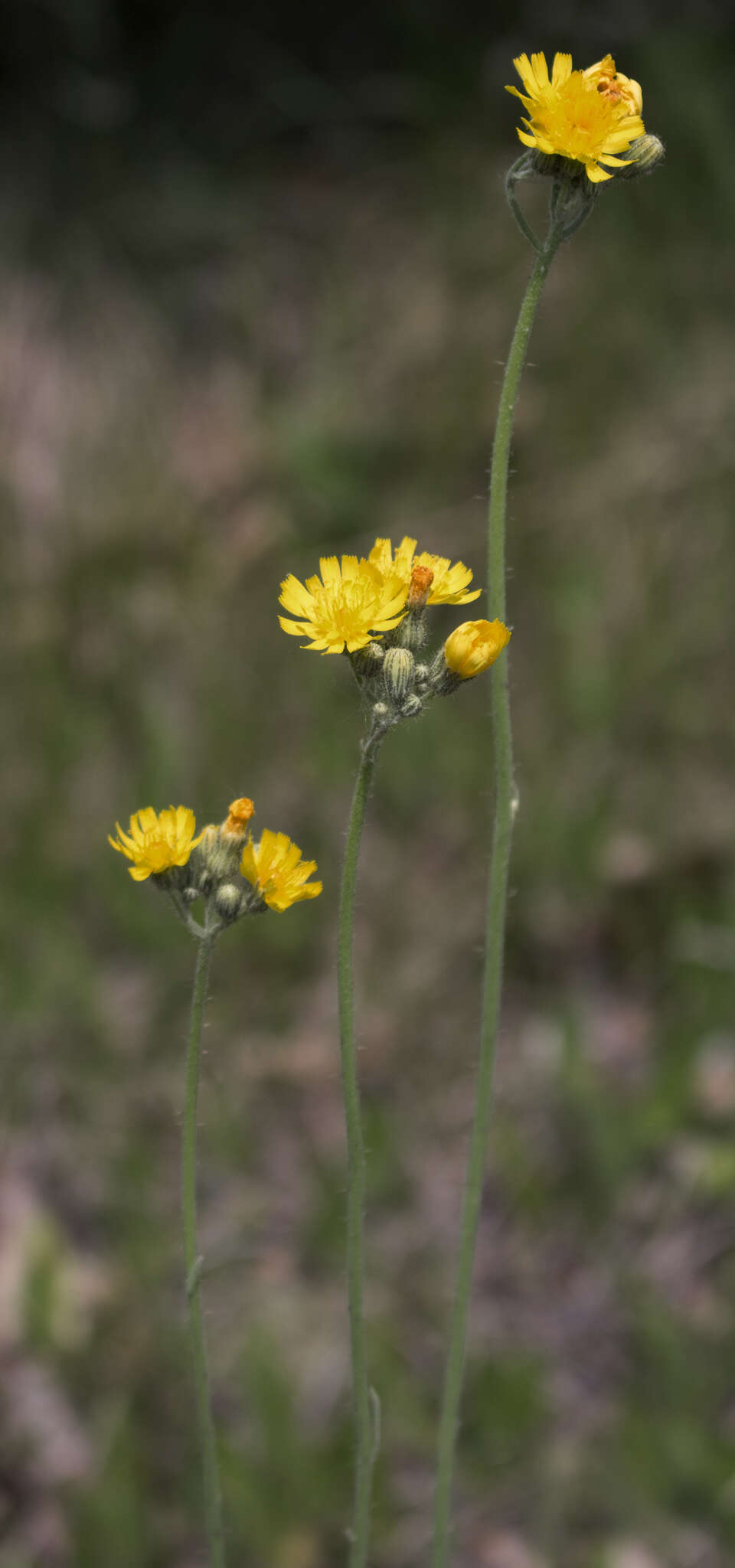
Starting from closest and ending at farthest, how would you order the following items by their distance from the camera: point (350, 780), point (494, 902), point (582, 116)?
point (582, 116) → point (494, 902) → point (350, 780)

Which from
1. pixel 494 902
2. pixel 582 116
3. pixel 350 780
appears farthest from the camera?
pixel 350 780

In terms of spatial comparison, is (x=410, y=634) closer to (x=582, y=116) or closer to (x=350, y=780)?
(x=582, y=116)

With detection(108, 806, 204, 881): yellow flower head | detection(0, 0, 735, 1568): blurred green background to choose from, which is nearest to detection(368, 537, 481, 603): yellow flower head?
detection(108, 806, 204, 881): yellow flower head

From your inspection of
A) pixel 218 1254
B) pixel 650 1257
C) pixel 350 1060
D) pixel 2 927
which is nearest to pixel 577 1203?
pixel 650 1257

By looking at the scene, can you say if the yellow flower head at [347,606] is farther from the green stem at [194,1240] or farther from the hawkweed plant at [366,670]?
the green stem at [194,1240]

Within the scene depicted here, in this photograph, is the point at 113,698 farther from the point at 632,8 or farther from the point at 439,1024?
the point at 632,8

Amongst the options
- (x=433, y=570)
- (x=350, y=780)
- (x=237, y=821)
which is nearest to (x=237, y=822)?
(x=237, y=821)
